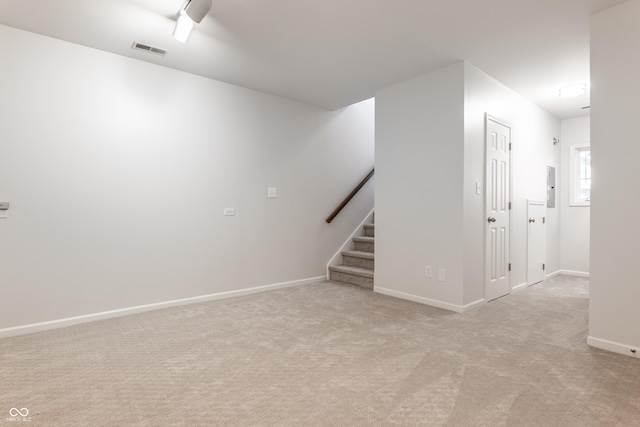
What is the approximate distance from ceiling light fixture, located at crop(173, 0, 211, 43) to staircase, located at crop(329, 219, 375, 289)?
328 centimetres

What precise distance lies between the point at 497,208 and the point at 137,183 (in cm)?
385

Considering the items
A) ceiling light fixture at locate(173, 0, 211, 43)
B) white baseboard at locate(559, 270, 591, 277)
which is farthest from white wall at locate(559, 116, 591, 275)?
ceiling light fixture at locate(173, 0, 211, 43)

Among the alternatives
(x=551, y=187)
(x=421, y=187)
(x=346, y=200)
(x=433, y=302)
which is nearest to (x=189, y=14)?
(x=421, y=187)

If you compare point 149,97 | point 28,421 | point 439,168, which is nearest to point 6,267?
point 28,421

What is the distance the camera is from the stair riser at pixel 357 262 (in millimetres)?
4641

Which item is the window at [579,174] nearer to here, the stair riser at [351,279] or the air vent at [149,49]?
the stair riser at [351,279]

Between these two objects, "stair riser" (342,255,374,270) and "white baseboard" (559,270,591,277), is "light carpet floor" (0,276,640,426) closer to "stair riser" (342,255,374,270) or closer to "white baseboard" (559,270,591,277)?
"stair riser" (342,255,374,270)

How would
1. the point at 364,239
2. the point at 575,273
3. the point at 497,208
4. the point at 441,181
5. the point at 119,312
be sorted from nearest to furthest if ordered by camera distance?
1. the point at 119,312
2. the point at 441,181
3. the point at 497,208
4. the point at 364,239
5. the point at 575,273

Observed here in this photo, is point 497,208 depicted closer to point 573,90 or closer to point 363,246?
point 573,90

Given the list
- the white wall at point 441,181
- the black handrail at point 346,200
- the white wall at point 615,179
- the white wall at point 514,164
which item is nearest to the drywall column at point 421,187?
the white wall at point 441,181

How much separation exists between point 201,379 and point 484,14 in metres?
3.19

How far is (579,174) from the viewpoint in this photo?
5207 millimetres

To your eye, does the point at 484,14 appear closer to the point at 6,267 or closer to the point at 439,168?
the point at 439,168

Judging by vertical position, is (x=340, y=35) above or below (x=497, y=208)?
above
